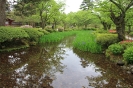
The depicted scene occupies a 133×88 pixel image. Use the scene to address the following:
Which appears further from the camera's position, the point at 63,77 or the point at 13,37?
the point at 13,37

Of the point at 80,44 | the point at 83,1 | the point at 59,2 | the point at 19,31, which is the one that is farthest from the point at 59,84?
the point at 83,1

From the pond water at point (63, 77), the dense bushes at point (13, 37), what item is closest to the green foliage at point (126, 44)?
the pond water at point (63, 77)

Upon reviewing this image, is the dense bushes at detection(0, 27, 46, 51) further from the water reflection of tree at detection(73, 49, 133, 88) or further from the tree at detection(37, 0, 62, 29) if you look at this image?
the tree at detection(37, 0, 62, 29)

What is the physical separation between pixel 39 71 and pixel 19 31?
5467 millimetres

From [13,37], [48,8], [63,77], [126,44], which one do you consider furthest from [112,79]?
[48,8]

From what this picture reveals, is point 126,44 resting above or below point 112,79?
above

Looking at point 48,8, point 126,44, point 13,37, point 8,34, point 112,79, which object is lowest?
point 112,79

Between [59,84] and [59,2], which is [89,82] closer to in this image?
[59,84]

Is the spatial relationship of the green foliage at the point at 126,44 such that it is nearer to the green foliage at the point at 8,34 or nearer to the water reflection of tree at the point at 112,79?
the water reflection of tree at the point at 112,79

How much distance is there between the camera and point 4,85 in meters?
4.35

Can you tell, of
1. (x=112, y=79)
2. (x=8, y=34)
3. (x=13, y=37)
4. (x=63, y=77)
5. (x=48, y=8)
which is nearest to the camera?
(x=112, y=79)

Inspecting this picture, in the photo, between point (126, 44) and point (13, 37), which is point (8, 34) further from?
point (126, 44)

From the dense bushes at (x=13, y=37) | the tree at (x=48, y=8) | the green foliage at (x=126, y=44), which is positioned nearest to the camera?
the green foliage at (x=126, y=44)

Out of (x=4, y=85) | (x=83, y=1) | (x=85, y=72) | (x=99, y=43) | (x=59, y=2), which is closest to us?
(x=4, y=85)
